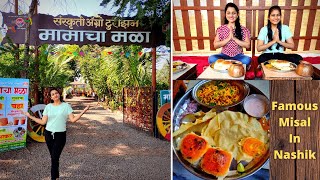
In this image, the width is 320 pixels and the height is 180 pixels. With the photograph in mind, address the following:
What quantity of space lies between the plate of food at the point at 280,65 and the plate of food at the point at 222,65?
0.85ft

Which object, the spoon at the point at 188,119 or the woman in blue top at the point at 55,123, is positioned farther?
the woman in blue top at the point at 55,123

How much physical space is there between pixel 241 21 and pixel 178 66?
0.67 metres

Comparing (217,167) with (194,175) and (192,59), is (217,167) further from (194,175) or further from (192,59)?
(192,59)

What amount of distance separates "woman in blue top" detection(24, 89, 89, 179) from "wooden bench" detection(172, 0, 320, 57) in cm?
119

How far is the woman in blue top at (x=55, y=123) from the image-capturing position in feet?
11.5

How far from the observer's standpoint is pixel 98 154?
3.57 m

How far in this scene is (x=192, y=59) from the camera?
329 centimetres

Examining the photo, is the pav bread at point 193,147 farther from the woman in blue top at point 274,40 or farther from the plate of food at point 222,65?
the woman in blue top at point 274,40

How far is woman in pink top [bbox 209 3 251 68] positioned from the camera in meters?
3.26

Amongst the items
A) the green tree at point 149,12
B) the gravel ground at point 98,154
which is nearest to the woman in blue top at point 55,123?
the gravel ground at point 98,154

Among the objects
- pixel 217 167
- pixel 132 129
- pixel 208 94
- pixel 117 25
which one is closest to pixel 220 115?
pixel 208 94

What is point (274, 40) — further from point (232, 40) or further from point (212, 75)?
point (212, 75)

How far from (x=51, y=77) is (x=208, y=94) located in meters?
1.49

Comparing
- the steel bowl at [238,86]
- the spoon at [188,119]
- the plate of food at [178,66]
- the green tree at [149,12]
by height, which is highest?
the green tree at [149,12]
